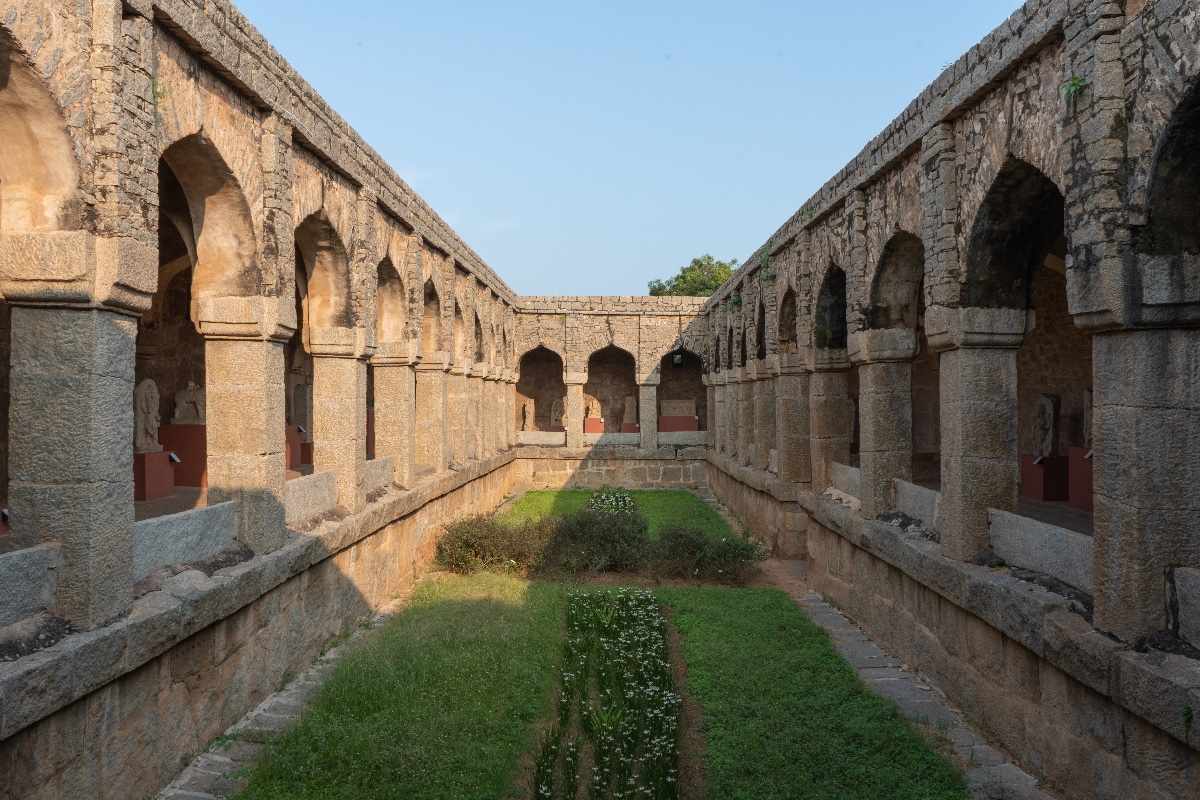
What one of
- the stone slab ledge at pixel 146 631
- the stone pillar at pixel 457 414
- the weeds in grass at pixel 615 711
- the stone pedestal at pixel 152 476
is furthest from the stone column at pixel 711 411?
the stone slab ledge at pixel 146 631

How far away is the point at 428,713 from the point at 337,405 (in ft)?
11.5

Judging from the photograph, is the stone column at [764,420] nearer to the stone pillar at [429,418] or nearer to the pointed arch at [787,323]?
the pointed arch at [787,323]

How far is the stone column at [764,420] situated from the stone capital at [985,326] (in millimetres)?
6575

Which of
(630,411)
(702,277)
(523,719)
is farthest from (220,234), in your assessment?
(702,277)

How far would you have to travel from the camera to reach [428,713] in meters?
5.08

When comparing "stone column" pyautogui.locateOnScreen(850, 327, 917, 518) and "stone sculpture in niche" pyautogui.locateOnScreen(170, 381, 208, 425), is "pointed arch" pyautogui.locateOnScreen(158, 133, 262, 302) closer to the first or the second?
"stone column" pyautogui.locateOnScreen(850, 327, 917, 518)

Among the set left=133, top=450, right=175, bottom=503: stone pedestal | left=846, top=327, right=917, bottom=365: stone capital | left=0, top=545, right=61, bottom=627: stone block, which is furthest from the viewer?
left=133, top=450, right=175, bottom=503: stone pedestal

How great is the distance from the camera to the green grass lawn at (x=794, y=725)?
435 cm

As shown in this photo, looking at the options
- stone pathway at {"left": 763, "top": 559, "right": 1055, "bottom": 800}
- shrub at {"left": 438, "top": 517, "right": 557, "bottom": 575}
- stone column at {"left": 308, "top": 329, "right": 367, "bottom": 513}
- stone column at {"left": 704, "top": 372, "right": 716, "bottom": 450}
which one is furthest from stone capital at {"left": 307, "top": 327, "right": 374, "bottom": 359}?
stone column at {"left": 704, "top": 372, "right": 716, "bottom": 450}

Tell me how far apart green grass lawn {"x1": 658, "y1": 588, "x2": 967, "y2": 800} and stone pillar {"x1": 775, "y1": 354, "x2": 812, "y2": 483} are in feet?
11.2

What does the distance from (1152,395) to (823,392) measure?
A: 5.42m

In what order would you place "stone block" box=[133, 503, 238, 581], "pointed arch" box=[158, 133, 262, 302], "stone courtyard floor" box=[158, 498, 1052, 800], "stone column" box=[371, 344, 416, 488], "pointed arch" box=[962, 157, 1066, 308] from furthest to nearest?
"stone column" box=[371, 344, 416, 488], "pointed arch" box=[158, 133, 262, 302], "pointed arch" box=[962, 157, 1066, 308], "stone block" box=[133, 503, 238, 581], "stone courtyard floor" box=[158, 498, 1052, 800]

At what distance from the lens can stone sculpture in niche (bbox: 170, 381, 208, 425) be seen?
10.8 m

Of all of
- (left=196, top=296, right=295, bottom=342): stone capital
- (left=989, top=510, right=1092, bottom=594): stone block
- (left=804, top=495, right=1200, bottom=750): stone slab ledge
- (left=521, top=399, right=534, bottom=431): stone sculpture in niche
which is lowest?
(left=804, top=495, right=1200, bottom=750): stone slab ledge
